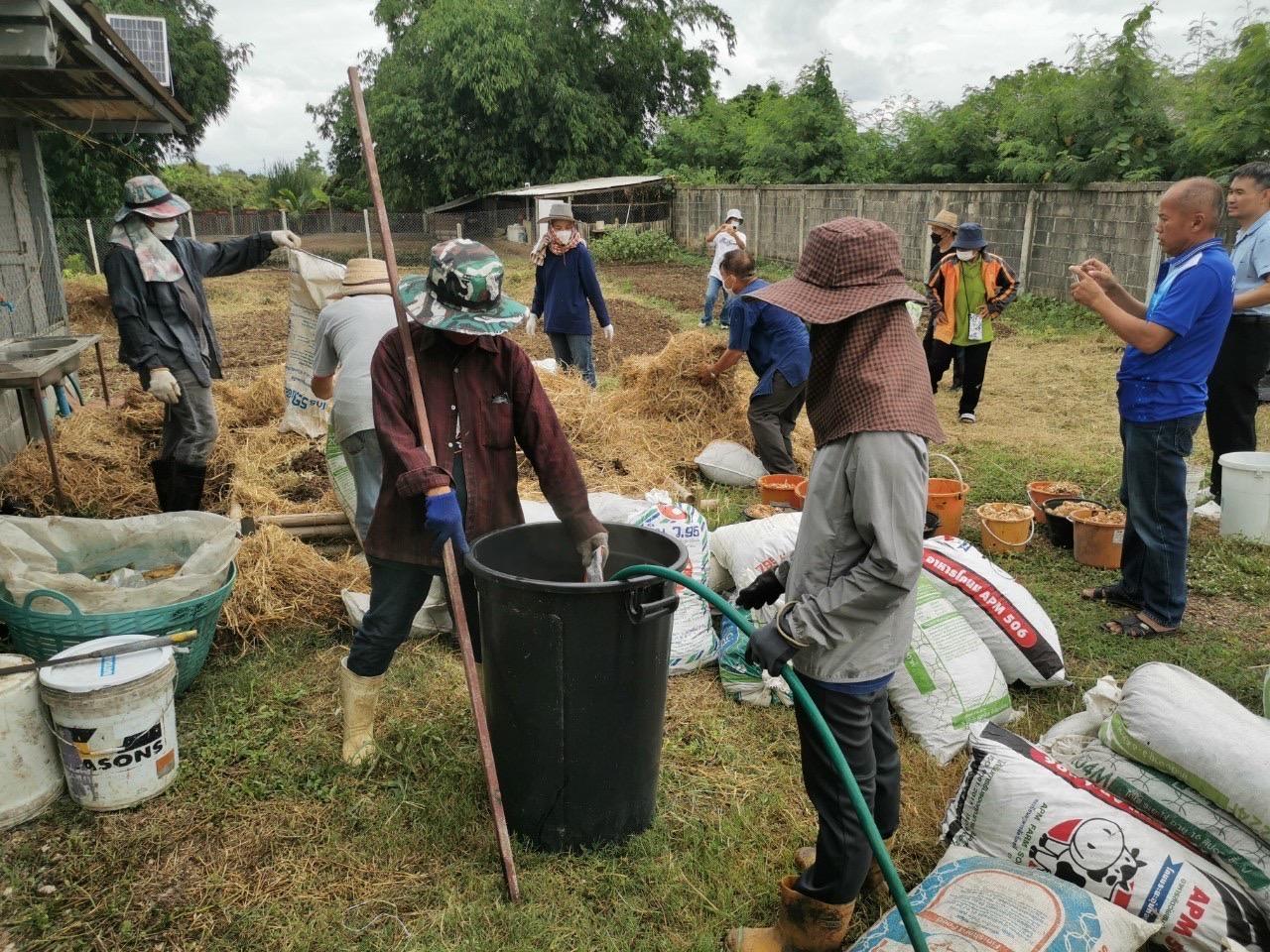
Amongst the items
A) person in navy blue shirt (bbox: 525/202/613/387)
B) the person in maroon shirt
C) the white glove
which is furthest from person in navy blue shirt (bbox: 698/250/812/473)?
the white glove

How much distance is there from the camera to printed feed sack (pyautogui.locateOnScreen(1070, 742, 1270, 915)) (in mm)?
2197

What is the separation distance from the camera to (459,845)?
2.66 meters

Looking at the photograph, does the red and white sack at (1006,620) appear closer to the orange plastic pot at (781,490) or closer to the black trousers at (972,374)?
the orange plastic pot at (781,490)

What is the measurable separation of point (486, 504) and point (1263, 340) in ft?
14.1

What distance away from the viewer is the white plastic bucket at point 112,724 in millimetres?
2756

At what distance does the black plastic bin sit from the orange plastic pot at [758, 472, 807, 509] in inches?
A: 103

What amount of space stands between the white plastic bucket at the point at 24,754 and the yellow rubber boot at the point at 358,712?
889 millimetres

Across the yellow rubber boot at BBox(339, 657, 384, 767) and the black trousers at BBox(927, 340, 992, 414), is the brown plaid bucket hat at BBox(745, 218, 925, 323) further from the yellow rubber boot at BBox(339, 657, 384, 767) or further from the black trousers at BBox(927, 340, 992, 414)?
the black trousers at BBox(927, 340, 992, 414)

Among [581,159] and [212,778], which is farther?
[581,159]

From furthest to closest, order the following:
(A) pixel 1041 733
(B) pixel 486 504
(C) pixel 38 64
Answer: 1. (C) pixel 38 64
2. (A) pixel 1041 733
3. (B) pixel 486 504

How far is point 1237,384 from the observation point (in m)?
4.88

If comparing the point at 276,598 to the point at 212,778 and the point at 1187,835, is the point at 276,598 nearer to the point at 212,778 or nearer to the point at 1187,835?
the point at 212,778

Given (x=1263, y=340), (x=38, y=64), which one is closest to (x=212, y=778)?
(x=38, y=64)

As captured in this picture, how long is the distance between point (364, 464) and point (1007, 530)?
3.31 m
